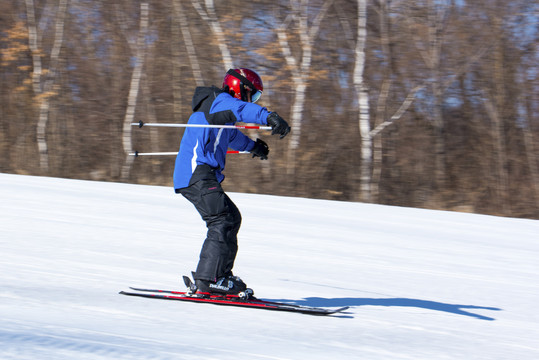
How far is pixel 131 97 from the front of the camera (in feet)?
Answer: 60.4

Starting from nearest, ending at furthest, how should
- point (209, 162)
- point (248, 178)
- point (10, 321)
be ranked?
point (10, 321) → point (209, 162) → point (248, 178)

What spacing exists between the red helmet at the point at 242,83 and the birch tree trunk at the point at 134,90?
47.0ft

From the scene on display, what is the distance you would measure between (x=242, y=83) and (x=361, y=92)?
34.3 feet

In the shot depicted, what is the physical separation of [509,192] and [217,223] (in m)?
13.9

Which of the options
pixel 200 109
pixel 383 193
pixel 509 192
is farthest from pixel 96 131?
pixel 200 109

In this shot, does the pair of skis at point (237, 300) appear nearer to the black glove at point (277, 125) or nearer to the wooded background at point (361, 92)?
the black glove at point (277, 125)

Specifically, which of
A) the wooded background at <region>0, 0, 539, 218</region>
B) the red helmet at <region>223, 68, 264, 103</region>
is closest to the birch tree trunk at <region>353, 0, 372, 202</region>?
the wooded background at <region>0, 0, 539, 218</region>

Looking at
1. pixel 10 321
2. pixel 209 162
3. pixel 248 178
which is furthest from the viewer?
pixel 248 178

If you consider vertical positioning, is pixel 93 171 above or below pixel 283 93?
below

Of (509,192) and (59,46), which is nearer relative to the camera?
(509,192)

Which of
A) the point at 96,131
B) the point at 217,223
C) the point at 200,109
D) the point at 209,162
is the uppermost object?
the point at 96,131

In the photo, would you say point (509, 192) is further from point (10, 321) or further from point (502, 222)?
point (10, 321)

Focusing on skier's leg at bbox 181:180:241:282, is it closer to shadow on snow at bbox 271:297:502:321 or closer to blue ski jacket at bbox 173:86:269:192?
blue ski jacket at bbox 173:86:269:192

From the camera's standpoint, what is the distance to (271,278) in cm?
562
